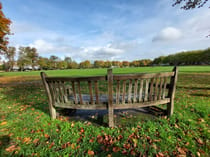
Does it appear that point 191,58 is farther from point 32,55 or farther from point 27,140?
point 32,55

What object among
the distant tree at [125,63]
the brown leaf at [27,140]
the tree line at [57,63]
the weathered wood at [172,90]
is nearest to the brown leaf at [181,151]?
the weathered wood at [172,90]

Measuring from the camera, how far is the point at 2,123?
3170mm

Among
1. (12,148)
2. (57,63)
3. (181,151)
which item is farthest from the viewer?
(57,63)

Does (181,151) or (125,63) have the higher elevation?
(125,63)

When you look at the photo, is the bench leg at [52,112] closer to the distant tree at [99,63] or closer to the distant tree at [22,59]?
the distant tree at [22,59]

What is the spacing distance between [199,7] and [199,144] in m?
7.79

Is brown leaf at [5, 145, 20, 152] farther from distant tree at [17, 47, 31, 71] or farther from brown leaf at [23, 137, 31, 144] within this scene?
distant tree at [17, 47, 31, 71]

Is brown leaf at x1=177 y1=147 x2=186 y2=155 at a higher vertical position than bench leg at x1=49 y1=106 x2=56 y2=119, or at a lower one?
lower

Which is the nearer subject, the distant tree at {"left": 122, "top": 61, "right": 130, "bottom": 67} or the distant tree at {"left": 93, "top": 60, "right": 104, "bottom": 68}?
the distant tree at {"left": 93, "top": 60, "right": 104, "bottom": 68}

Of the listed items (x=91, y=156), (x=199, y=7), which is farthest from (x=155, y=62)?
(x=91, y=156)

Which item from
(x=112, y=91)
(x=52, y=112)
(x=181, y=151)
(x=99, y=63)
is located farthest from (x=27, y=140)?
(x=99, y=63)

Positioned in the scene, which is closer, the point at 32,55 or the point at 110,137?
the point at 110,137

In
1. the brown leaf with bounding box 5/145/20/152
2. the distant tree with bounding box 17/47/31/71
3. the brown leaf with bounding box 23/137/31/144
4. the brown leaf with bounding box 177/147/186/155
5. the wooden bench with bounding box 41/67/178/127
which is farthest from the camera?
the distant tree with bounding box 17/47/31/71

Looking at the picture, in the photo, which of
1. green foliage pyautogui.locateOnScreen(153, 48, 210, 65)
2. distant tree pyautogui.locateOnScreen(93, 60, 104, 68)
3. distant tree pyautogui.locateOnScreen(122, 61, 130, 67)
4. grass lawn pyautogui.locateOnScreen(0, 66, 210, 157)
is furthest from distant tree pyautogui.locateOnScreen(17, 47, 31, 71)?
green foliage pyautogui.locateOnScreen(153, 48, 210, 65)
